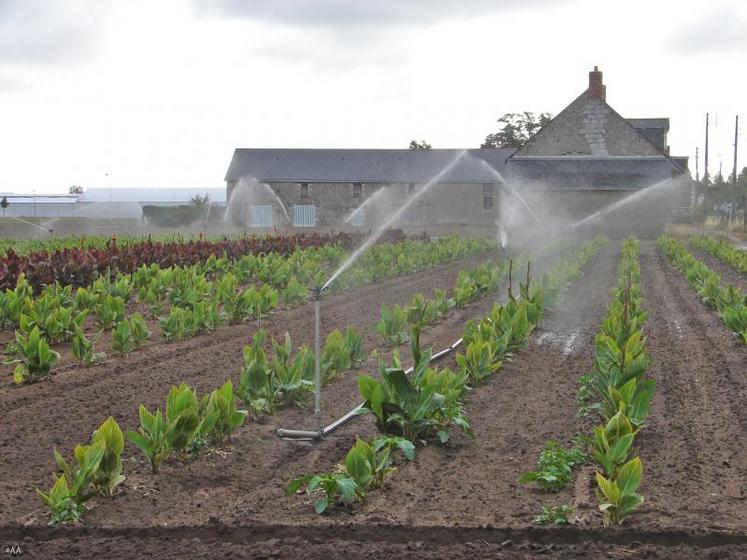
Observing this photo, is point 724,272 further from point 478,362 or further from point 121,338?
point 121,338

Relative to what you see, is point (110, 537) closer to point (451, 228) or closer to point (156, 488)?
point (156, 488)

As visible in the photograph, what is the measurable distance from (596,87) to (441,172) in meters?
12.0

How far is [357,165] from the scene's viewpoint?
6053 centimetres

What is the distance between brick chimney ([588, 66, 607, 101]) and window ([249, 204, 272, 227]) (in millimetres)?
21684

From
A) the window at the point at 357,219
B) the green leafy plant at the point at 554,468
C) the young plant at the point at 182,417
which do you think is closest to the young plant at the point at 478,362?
the green leafy plant at the point at 554,468

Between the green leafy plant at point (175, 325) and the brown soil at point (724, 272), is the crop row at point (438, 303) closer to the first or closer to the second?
the green leafy plant at point (175, 325)

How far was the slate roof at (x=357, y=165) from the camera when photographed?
59.5 metres

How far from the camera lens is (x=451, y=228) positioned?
5544cm

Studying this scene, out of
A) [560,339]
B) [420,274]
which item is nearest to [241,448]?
[560,339]

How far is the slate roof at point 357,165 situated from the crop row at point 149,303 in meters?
38.6

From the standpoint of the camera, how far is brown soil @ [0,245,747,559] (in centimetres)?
471

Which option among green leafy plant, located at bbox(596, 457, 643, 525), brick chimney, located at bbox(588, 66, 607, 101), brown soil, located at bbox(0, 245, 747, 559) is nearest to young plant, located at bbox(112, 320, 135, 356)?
brown soil, located at bbox(0, 245, 747, 559)

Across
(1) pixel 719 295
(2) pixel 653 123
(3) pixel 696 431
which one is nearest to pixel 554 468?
(3) pixel 696 431

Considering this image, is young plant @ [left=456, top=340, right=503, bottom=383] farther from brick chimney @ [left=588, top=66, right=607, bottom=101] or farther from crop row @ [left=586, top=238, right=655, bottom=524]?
brick chimney @ [left=588, top=66, right=607, bottom=101]
